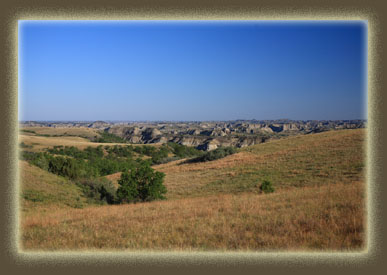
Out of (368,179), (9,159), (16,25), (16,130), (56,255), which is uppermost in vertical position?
(16,25)

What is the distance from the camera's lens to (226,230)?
426 cm

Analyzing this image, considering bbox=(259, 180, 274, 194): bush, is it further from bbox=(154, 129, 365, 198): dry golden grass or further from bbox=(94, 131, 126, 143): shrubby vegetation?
bbox=(94, 131, 126, 143): shrubby vegetation

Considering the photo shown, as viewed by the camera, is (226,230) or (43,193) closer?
(226,230)

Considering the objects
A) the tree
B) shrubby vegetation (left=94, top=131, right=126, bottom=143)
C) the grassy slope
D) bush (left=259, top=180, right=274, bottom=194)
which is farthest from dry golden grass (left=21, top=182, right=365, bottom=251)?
shrubby vegetation (left=94, top=131, right=126, bottom=143)

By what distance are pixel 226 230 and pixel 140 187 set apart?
7463 mm

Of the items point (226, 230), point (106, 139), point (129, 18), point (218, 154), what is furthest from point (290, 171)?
point (106, 139)

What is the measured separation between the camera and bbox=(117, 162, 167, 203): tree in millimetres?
10703

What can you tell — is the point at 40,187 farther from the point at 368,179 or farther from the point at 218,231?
the point at 368,179

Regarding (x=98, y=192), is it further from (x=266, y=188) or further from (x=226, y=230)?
(x=226, y=230)

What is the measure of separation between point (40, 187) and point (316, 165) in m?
13.2

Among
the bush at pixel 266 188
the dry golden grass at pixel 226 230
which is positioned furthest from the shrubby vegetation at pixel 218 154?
the dry golden grass at pixel 226 230

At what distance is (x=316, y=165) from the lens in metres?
12.8

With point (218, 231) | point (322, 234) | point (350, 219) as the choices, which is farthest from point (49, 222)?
point (350, 219)

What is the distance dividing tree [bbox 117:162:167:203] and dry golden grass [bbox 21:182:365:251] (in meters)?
5.22
